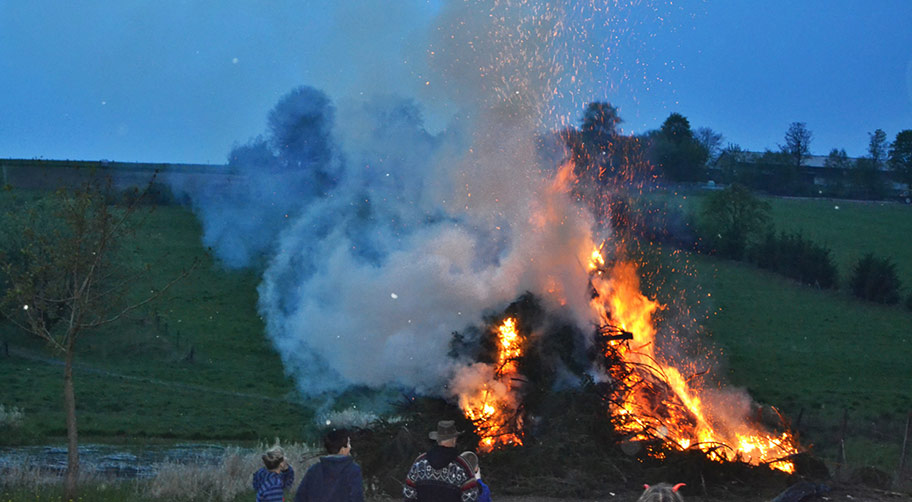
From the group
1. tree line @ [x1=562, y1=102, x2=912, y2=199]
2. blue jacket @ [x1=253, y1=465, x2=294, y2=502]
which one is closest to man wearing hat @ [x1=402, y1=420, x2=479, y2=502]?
blue jacket @ [x1=253, y1=465, x2=294, y2=502]

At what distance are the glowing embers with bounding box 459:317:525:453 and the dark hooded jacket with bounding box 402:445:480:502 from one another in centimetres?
718

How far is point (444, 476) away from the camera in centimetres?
632

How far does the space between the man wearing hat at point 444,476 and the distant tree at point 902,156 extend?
2783 inches

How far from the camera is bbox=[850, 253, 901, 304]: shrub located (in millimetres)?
40188

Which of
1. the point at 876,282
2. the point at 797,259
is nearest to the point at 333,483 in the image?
the point at 876,282

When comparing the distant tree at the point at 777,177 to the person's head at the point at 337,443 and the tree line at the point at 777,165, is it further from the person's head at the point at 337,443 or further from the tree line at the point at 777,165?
the person's head at the point at 337,443

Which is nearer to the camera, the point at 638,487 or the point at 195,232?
the point at 638,487

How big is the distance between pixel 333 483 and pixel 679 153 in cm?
5071

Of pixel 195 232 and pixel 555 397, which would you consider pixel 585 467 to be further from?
pixel 195 232

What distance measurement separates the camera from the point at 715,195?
45375 millimetres

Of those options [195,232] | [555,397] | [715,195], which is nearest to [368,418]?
[555,397]

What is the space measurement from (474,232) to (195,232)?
31515 millimetres

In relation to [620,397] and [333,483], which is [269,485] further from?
[620,397]

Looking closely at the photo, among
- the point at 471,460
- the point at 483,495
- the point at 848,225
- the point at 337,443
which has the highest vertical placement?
the point at 848,225
